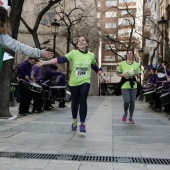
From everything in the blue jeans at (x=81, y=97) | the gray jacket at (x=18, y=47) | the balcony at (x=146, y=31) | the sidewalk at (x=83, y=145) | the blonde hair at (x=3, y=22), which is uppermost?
the balcony at (x=146, y=31)

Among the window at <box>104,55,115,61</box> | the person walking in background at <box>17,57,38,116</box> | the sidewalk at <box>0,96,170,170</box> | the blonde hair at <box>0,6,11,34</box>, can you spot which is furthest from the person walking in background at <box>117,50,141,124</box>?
the window at <box>104,55,115,61</box>

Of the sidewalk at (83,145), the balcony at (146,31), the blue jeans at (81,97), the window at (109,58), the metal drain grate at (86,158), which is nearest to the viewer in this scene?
the sidewalk at (83,145)

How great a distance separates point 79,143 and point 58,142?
14.2 inches

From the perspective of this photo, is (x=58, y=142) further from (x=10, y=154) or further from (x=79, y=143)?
(x=10, y=154)

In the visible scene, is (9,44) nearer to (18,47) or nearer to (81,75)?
(18,47)

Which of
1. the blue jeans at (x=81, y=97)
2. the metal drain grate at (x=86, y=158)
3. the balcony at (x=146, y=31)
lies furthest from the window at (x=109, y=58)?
the metal drain grate at (x=86, y=158)

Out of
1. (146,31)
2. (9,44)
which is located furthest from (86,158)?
(146,31)

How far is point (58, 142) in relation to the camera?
19.6 feet

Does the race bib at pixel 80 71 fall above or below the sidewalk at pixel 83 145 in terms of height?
above

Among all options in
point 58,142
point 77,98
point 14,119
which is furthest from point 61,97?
point 58,142

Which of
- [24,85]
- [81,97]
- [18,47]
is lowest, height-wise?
[81,97]

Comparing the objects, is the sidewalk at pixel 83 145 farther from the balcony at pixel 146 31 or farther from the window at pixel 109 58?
the window at pixel 109 58

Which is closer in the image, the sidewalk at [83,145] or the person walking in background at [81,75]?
the sidewalk at [83,145]

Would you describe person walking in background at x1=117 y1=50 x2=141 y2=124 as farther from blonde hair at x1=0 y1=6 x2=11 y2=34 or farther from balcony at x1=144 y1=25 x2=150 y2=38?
balcony at x1=144 y1=25 x2=150 y2=38
